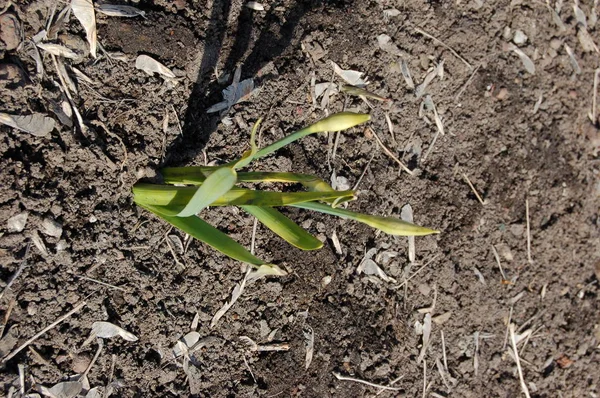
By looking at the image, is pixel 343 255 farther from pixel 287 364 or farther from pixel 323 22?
pixel 323 22

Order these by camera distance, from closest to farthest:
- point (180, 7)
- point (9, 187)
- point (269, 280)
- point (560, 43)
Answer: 1. point (9, 187)
2. point (180, 7)
3. point (269, 280)
4. point (560, 43)

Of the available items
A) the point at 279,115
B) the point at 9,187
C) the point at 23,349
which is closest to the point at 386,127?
the point at 279,115

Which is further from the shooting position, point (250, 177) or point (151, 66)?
point (151, 66)

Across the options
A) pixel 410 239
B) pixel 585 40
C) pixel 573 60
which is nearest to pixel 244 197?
pixel 410 239

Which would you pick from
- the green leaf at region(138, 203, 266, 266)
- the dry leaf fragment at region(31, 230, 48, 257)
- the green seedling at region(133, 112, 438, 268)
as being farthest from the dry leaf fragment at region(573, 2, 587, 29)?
the dry leaf fragment at region(31, 230, 48, 257)

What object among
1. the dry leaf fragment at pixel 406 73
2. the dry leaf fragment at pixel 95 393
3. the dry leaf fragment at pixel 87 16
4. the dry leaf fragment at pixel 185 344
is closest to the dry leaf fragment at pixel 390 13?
the dry leaf fragment at pixel 406 73

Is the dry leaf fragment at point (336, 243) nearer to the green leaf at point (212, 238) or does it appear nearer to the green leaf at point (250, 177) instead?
the green leaf at point (250, 177)

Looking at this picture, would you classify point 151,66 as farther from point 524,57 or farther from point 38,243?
point 524,57
